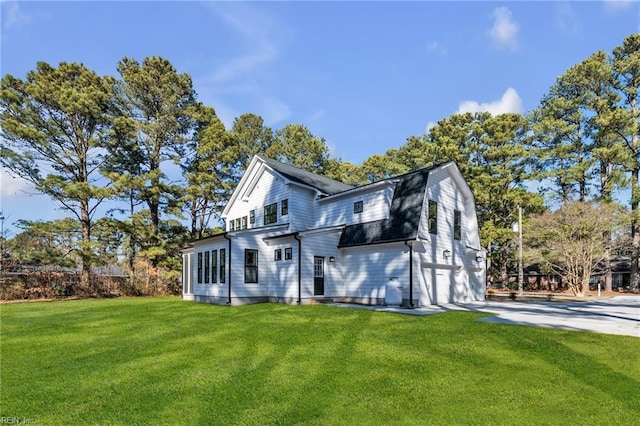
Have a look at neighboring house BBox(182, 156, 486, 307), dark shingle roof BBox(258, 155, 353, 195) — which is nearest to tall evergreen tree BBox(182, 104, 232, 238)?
dark shingle roof BBox(258, 155, 353, 195)

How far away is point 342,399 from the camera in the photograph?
4.23 m

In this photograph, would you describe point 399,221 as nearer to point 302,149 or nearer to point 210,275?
point 210,275

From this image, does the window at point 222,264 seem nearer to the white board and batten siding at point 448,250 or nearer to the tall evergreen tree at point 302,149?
the white board and batten siding at point 448,250

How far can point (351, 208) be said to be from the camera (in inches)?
673

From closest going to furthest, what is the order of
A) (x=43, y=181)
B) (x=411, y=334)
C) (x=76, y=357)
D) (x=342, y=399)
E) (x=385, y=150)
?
1. (x=342, y=399)
2. (x=76, y=357)
3. (x=411, y=334)
4. (x=43, y=181)
5. (x=385, y=150)

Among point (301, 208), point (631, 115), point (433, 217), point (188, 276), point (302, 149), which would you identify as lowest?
point (188, 276)

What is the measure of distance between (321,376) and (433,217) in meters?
11.8

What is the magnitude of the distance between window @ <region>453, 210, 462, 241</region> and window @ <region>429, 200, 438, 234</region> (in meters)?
1.92

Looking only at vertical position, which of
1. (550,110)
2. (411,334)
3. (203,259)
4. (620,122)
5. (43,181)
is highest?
→ (550,110)

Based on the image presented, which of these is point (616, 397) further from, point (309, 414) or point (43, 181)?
point (43, 181)

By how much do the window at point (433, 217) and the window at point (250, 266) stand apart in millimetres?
8064

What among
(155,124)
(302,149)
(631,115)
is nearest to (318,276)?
(155,124)

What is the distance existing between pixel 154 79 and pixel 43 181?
10.8m

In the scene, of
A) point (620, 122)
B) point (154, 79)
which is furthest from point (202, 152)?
point (620, 122)
